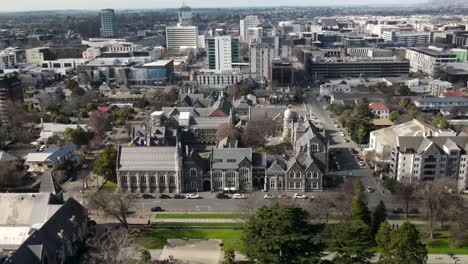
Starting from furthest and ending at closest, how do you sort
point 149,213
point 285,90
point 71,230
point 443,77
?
1. point 443,77
2. point 285,90
3. point 149,213
4. point 71,230

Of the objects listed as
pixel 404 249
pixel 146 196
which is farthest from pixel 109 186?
pixel 404 249

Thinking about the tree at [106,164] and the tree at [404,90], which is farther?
the tree at [404,90]

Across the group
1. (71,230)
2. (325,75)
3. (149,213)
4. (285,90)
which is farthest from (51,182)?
(325,75)

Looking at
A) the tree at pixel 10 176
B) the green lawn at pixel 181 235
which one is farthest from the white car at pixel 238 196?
the tree at pixel 10 176

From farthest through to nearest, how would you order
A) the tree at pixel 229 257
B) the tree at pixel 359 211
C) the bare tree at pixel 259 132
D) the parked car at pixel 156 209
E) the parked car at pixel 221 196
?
the bare tree at pixel 259 132 < the parked car at pixel 221 196 < the parked car at pixel 156 209 < the tree at pixel 359 211 < the tree at pixel 229 257

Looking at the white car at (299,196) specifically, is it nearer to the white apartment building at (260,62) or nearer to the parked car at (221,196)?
the parked car at (221,196)

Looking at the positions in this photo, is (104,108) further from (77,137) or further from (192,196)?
(192,196)

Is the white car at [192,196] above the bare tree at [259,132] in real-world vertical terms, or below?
below

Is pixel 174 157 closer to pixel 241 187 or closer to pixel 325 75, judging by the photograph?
pixel 241 187
